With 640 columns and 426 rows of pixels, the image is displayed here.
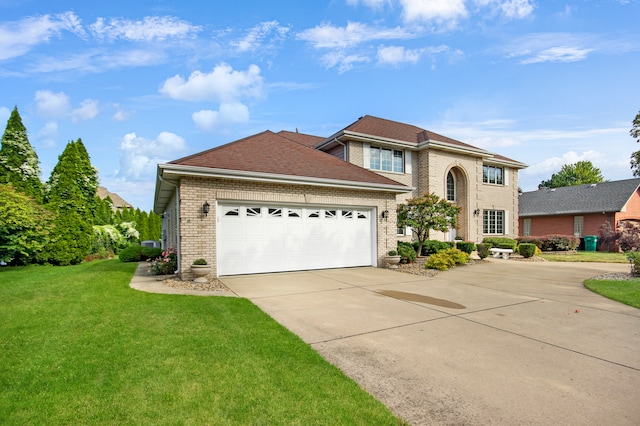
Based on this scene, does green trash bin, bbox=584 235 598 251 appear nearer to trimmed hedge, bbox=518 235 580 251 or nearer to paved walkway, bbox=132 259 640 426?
trimmed hedge, bbox=518 235 580 251

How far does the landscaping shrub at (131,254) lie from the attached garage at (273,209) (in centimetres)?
459

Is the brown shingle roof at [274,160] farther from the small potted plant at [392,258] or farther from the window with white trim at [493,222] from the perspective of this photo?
the window with white trim at [493,222]

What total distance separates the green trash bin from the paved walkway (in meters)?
20.7

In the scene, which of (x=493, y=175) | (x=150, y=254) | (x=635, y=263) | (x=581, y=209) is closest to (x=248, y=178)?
(x=150, y=254)

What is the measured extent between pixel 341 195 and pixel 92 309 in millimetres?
8282

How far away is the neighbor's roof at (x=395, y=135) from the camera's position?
17.2 metres

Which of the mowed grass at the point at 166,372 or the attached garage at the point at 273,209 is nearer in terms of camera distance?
the mowed grass at the point at 166,372

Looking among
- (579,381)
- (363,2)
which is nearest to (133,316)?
(579,381)

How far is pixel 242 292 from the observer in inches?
306

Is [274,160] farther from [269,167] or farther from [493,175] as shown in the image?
[493,175]

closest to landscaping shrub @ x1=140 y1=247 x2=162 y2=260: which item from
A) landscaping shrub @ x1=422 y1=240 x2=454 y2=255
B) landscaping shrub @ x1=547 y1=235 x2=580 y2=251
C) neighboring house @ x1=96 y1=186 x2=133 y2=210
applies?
landscaping shrub @ x1=422 y1=240 x2=454 y2=255

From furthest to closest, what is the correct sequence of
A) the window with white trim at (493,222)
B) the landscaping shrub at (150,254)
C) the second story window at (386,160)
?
the window with white trim at (493,222), the second story window at (386,160), the landscaping shrub at (150,254)

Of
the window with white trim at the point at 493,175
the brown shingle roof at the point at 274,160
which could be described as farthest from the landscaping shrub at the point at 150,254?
the window with white trim at the point at 493,175

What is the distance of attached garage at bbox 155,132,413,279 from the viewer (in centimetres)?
952
